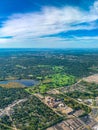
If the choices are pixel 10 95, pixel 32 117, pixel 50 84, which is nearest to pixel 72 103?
pixel 32 117

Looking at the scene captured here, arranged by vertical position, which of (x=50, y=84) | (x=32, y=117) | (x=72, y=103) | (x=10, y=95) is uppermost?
(x=50, y=84)

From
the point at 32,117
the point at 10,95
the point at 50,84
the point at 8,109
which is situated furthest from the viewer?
the point at 50,84

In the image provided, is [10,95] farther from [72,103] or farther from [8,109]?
[72,103]

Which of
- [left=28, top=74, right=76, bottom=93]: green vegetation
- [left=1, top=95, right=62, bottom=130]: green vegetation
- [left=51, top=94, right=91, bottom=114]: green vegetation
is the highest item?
[left=28, top=74, right=76, bottom=93]: green vegetation

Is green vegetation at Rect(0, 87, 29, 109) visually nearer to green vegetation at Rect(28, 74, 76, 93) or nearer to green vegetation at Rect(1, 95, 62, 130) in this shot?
green vegetation at Rect(1, 95, 62, 130)

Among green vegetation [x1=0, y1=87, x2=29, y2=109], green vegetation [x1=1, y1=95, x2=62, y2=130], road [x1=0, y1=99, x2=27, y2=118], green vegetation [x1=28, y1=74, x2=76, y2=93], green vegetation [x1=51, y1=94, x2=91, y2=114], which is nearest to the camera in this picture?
green vegetation [x1=1, y1=95, x2=62, y2=130]

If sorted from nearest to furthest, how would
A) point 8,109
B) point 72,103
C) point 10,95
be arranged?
1. point 8,109
2. point 72,103
3. point 10,95

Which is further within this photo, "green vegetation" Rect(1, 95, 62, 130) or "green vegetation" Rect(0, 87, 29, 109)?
"green vegetation" Rect(0, 87, 29, 109)

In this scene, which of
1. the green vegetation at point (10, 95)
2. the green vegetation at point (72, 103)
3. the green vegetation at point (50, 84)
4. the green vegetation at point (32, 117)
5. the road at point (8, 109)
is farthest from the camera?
the green vegetation at point (50, 84)

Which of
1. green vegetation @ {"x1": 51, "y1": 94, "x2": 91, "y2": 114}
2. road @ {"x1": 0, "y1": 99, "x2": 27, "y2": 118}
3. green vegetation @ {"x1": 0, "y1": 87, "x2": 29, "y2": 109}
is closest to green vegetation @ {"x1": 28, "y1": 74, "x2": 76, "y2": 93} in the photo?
green vegetation @ {"x1": 0, "y1": 87, "x2": 29, "y2": 109}

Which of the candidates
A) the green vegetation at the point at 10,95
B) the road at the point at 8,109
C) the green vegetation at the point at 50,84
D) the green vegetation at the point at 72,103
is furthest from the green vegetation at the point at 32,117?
the green vegetation at the point at 50,84

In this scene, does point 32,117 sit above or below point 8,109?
below

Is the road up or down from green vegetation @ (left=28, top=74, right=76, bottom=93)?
down

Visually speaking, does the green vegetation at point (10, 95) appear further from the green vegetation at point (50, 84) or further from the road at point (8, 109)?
the green vegetation at point (50, 84)
